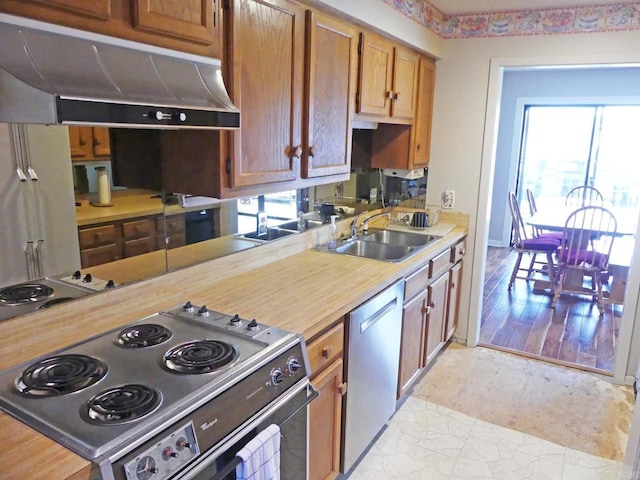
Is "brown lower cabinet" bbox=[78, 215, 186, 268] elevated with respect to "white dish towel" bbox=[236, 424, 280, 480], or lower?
elevated

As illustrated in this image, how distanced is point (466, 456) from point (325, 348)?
3.77 feet

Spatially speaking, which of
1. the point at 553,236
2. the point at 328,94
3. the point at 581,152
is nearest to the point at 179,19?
the point at 328,94

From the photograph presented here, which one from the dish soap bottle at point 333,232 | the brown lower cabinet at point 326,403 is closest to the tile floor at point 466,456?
the brown lower cabinet at point 326,403

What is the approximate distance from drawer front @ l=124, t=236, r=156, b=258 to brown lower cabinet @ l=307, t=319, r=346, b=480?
0.71 metres

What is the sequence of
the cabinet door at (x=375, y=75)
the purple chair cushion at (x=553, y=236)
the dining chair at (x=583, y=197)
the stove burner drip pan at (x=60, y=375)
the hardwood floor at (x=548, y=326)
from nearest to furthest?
the stove burner drip pan at (x=60, y=375) → the cabinet door at (x=375, y=75) → the hardwood floor at (x=548, y=326) → the purple chair cushion at (x=553, y=236) → the dining chair at (x=583, y=197)

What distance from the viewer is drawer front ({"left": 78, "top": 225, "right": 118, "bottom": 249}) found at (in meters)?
1.61

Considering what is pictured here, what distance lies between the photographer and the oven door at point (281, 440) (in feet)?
4.18

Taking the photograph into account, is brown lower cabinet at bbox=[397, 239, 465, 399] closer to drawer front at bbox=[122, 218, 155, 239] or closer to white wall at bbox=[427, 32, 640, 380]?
white wall at bbox=[427, 32, 640, 380]

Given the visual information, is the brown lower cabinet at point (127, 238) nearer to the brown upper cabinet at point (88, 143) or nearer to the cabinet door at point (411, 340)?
the brown upper cabinet at point (88, 143)

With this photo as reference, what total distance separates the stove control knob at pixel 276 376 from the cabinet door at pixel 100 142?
3.00 ft

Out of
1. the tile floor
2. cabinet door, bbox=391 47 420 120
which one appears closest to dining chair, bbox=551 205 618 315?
cabinet door, bbox=391 47 420 120

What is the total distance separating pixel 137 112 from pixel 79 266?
0.65m

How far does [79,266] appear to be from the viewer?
1625 mm

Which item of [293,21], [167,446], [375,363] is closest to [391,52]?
[293,21]
